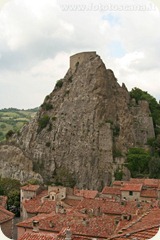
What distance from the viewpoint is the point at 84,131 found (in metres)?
51.8

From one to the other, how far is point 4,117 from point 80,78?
51.7m

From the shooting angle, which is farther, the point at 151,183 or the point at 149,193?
the point at 151,183

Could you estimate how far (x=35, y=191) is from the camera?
35.4 m

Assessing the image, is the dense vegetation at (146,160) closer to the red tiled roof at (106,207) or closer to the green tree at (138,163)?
the green tree at (138,163)

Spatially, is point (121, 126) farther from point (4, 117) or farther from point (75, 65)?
Answer: point (4, 117)

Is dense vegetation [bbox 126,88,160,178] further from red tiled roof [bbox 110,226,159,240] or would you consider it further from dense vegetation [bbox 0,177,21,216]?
red tiled roof [bbox 110,226,159,240]

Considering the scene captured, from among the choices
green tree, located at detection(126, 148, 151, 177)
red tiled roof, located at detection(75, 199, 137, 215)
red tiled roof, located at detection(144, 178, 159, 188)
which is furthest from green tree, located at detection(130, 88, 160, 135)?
red tiled roof, located at detection(75, 199, 137, 215)

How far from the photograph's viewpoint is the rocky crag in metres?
49.3

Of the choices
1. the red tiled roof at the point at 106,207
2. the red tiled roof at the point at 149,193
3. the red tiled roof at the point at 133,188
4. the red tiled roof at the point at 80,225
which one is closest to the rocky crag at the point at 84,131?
the red tiled roof at the point at 133,188

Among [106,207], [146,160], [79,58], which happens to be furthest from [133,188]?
[79,58]

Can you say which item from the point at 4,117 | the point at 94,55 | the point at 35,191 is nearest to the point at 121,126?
the point at 94,55

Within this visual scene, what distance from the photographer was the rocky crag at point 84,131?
49.3 m

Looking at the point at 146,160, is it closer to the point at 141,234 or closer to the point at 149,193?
the point at 149,193

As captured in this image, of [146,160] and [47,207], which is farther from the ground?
[146,160]
